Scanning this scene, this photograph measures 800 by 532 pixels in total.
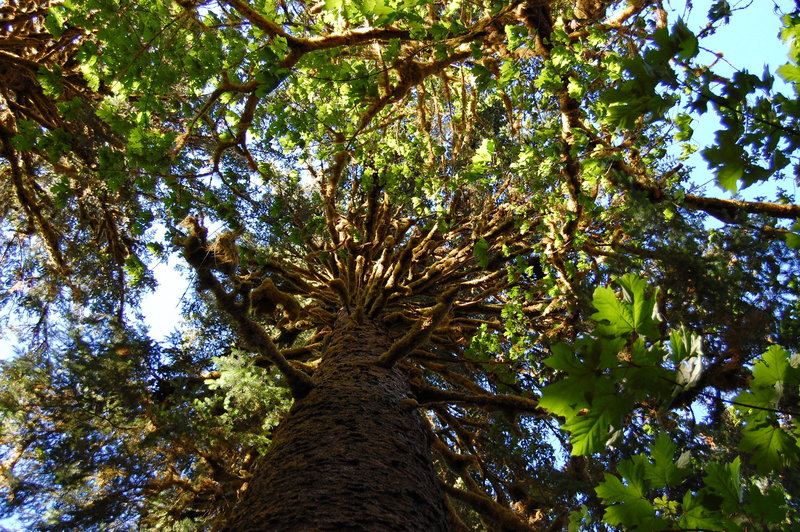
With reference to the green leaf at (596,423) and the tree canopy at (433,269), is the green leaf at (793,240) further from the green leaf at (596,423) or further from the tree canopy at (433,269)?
the green leaf at (596,423)

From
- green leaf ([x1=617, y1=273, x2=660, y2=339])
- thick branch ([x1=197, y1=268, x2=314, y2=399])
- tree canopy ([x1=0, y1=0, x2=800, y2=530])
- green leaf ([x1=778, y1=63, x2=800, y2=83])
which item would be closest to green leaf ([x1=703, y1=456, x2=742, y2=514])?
tree canopy ([x1=0, y1=0, x2=800, y2=530])

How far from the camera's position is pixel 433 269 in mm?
6258

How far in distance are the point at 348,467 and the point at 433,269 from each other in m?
4.20

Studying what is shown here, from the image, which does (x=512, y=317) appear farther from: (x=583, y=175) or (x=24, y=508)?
(x=24, y=508)

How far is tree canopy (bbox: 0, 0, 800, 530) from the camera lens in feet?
4.40

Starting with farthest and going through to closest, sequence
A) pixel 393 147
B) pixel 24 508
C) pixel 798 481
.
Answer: pixel 393 147
pixel 24 508
pixel 798 481

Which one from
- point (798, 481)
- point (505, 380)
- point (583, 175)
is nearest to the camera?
point (798, 481)

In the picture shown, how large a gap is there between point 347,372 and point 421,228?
485 centimetres

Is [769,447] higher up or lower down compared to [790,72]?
lower down

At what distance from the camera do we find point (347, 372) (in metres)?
3.38

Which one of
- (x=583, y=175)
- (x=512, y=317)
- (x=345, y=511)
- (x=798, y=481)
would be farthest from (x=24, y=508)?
(x=798, y=481)

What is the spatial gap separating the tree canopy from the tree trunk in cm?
23

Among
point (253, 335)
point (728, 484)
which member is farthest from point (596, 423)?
point (253, 335)

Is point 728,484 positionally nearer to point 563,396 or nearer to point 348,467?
point 563,396
